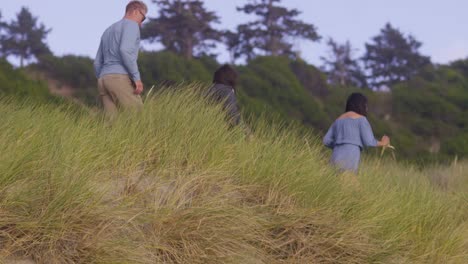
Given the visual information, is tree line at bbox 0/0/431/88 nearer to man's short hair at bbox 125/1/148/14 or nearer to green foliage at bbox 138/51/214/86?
green foliage at bbox 138/51/214/86

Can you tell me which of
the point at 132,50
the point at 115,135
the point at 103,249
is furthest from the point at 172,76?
the point at 103,249

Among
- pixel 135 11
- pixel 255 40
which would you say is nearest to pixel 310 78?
pixel 255 40

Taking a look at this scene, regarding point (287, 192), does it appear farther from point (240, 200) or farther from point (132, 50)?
point (132, 50)

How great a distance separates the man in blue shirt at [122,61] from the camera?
7.96 m

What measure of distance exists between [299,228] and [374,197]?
3.08 ft

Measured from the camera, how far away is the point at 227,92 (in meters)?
8.24

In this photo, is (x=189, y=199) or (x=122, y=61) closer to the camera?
(x=189, y=199)

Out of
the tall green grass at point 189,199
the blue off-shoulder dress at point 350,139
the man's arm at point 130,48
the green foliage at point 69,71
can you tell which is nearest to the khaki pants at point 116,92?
the man's arm at point 130,48

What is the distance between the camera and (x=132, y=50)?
8008 mm

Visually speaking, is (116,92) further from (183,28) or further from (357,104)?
(183,28)

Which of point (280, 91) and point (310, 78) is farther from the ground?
point (310, 78)

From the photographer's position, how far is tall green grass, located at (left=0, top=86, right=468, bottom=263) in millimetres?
5078

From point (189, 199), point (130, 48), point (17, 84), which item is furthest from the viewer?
point (17, 84)

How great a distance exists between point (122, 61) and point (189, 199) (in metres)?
2.53
